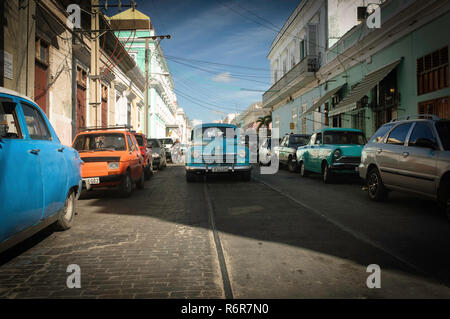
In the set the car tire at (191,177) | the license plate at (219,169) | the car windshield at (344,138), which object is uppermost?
the car windshield at (344,138)

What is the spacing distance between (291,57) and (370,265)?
2890cm

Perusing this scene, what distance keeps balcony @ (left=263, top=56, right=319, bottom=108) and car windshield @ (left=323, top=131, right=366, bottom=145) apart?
12459mm

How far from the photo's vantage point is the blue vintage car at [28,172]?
331 cm

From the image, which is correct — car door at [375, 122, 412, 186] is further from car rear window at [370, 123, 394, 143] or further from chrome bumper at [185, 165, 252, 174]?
chrome bumper at [185, 165, 252, 174]

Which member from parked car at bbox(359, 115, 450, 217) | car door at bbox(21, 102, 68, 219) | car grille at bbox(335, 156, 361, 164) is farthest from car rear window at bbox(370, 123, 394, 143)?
car door at bbox(21, 102, 68, 219)

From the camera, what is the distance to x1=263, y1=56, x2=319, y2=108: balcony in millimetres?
23641

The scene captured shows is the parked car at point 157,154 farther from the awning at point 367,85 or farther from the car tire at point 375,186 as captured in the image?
the car tire at point 375,186

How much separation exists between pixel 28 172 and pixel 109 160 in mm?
4599

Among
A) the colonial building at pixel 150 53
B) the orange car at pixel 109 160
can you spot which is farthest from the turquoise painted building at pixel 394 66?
the colonial building at pixel 150 53

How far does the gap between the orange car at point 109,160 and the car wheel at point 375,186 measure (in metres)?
5.71

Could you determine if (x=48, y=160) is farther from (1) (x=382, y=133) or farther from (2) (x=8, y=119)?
(1) (x=382, y=133)

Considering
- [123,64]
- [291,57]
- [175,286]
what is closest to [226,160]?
[175,286]

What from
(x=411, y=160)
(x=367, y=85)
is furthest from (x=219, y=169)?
(x=367, y=85)

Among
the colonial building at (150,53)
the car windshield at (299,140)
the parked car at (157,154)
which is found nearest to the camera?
the car windshield at (299,140)
